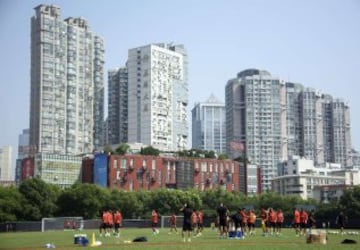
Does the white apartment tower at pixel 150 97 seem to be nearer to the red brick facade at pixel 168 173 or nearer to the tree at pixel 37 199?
the red brick facade at pixel 168 173

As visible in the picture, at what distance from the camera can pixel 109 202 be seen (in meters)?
111

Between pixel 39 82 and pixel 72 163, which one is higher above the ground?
pixel 39 82

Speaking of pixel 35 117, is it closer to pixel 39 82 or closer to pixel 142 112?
pixel 39 82

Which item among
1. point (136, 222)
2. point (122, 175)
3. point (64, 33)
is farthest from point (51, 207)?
point (64, 33)

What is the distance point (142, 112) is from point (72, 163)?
1519 inches

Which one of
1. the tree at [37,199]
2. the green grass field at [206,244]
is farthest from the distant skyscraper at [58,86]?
the green grass field at [206,244]

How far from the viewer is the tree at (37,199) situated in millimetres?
102062

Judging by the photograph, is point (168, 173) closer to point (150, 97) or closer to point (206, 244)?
point (150, 97)

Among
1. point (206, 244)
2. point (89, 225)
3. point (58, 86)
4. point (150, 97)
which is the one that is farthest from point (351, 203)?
point (58, 86)

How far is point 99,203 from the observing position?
108875 millimetres

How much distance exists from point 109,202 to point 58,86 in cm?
7585

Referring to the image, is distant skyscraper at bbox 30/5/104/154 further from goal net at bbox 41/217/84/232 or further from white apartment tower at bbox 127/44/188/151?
goal net at bbox 41/217/84/232

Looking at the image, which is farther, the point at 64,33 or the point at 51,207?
the point at 64,33

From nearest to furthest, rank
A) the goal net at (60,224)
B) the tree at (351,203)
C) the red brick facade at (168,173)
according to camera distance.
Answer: the goal net at (60,224) → the tree at (351,203) → the red brick facade at (168,173)
